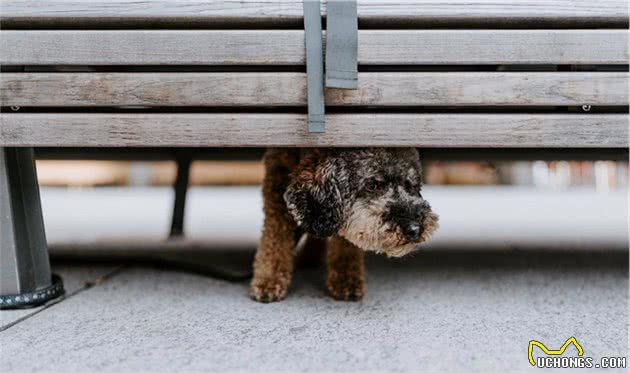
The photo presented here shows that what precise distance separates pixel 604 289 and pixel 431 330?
0.65 metres

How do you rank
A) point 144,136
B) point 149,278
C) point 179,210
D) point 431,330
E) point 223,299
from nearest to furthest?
1. point 431,330
2. point 144,136
3. point 223,299
4. point 149,278
5. point 179,210

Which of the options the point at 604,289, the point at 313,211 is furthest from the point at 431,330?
the point at 604,289

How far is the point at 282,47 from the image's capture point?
113 centimetres

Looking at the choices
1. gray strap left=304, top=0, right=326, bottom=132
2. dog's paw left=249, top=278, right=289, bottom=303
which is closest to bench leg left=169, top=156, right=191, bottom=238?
dog's paw left=249, top=278, right=289, bottom=303

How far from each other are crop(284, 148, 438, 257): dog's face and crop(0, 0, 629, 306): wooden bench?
7 cm

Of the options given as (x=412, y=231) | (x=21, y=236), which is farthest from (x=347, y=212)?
(x=21, y=236)

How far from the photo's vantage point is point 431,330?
1.06m

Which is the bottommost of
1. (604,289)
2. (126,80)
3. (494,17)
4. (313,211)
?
(604,289)

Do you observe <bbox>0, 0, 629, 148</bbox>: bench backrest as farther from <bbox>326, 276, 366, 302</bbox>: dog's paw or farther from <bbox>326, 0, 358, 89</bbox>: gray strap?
<bbox>326, 276, 366, 302</bbox>: dog's paw

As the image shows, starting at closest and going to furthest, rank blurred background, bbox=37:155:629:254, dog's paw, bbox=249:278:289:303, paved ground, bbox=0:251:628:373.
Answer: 1. paved ground, bbox=0:251:628:373
2. dog's paw, bbox=249:278:289:303
3. blurred background, bbox=37:155:629:254

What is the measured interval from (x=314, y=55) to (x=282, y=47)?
3.1 inches

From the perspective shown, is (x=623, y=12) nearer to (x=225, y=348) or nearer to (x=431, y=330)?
(x=431, y=330)

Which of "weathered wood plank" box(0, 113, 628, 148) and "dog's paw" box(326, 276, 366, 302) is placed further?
"dog's paw" box(326, 276, 366, 302)

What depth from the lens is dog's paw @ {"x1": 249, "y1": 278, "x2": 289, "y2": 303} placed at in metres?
1.27
